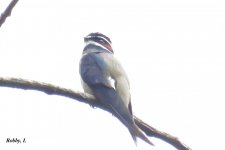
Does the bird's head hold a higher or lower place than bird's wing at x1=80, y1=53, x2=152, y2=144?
higher

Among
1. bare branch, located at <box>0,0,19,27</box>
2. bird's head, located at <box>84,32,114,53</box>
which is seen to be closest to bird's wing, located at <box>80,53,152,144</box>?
bird's head, located at <box>84,32,114,53</box>

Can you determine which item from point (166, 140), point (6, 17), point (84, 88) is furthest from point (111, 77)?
point (6, 17)

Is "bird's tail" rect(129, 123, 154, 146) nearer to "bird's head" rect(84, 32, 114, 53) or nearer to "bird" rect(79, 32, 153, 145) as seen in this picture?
"bird" rect(79, 32, 153, 145)

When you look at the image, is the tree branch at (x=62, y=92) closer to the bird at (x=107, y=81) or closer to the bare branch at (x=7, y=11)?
the bird at (x=107, y=81)

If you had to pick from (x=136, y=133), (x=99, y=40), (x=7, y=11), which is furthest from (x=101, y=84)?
(x=7, y=11)

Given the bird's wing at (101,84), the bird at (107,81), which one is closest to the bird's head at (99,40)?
the bird at (107,81)

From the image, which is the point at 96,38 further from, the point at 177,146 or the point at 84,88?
the point at 177,146

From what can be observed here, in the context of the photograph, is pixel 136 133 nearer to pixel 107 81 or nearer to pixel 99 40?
pixel 107 81

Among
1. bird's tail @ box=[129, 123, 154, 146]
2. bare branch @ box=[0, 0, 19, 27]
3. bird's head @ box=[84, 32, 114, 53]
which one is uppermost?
bird's head @ box=[84, 32, 114, 53]

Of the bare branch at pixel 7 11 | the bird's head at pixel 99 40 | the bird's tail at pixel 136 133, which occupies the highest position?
the bird's head at pixel 99 40
